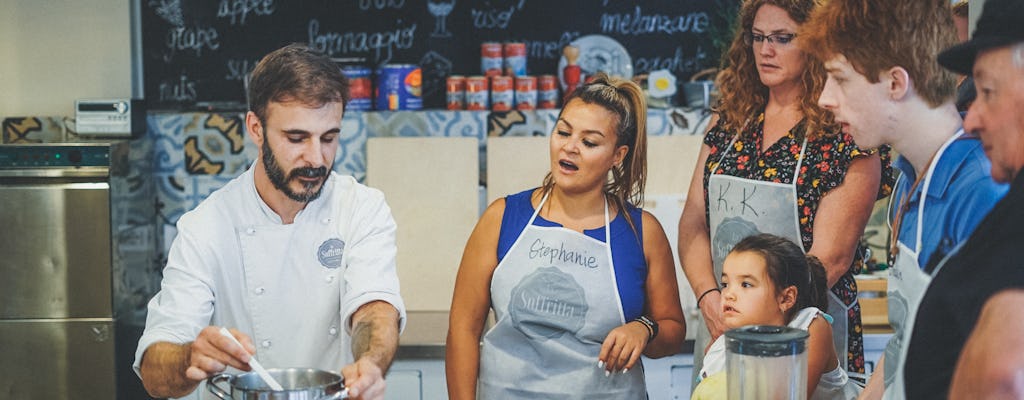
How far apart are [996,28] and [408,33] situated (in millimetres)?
3195

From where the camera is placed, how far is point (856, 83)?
1750mm

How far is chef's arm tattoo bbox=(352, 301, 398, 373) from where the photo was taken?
1.86m

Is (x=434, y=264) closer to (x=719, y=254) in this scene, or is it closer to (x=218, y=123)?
(x=218, y=123)

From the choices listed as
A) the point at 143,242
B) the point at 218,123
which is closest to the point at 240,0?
the point at 218,123

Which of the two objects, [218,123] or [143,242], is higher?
[218,123]

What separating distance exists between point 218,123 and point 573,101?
6.79ft

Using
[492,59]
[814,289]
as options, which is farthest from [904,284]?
[492,59]

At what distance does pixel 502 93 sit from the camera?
400 centimetres

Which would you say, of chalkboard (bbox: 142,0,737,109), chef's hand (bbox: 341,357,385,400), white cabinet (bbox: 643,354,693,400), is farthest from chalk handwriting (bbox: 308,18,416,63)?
chef's hand (bbox: 341,357,385,400)

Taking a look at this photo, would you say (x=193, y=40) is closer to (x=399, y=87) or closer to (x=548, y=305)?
(x=399, y=87)

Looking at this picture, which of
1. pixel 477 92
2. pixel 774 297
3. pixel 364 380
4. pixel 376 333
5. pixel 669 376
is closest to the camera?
pixel 364 380

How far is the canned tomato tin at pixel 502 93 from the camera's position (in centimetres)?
400

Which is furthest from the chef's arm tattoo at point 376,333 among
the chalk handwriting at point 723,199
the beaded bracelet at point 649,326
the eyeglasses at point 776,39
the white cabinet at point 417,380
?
the white cabinet at point 417,380

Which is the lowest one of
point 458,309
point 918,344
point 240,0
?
point 458,309
